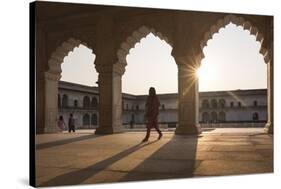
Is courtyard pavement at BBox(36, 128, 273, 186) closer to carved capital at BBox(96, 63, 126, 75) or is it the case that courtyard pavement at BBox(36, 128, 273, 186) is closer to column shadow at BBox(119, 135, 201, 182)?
column shadow at BBox(119, 135, 201, 182)

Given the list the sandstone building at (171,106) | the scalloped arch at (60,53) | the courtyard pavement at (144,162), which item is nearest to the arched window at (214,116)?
the sandstone building at (171,106)

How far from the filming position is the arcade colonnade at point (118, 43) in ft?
29.5

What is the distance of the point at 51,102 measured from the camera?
10805mm

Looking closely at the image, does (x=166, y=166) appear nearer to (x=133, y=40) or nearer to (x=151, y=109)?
(x=151, y=109)

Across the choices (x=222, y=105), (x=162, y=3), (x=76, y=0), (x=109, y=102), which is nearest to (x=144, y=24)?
(x=109, y=102)

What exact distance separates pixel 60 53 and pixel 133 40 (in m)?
2.44

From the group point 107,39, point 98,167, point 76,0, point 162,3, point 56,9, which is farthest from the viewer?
point 107,39

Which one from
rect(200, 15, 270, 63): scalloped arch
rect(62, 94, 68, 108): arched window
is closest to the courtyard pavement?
rect(200, 15, 270, 63): scalloped arch

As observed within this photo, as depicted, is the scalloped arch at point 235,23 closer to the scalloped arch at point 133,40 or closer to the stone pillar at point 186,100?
the stone pillar at point 186,100

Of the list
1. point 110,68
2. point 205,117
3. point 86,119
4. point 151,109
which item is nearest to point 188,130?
→ point 151,109

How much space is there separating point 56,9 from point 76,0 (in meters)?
4.45

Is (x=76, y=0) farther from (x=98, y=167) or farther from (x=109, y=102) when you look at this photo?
(x=109, y=102)

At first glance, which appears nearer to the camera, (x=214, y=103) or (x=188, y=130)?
(x=188, y=130)

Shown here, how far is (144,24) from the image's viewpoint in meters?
9.78
